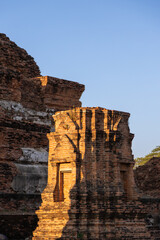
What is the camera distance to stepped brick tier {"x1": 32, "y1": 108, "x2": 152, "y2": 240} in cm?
1026

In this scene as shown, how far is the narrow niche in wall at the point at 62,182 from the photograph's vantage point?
35.7 feet

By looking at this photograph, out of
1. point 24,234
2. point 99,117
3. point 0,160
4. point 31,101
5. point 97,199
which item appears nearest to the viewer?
point 97,199

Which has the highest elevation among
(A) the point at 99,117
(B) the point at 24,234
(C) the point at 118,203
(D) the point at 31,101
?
(D) the point at 31,101

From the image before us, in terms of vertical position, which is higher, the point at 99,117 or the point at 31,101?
the point at 31,101

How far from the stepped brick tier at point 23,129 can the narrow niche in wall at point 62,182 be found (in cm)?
224

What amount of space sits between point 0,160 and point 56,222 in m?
5.18

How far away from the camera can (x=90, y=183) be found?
10617mm

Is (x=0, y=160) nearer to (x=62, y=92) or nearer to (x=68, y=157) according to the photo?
(x=68, y=157)

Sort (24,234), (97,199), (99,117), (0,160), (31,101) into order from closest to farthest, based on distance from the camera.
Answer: (97,199) → (99,117) → (24,234) → (0,160) → (31,101)

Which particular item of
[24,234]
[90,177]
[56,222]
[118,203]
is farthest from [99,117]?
[24,234]

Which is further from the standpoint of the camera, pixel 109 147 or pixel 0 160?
pixel 0 160

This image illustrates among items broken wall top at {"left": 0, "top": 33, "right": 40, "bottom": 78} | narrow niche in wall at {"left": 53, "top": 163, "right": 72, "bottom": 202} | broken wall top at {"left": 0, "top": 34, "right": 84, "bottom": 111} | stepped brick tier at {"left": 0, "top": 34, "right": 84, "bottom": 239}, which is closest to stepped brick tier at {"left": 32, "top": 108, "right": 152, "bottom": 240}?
narrow niche in wall at {"left": 53, "top": 163, "right": 72, "bottom": 202}

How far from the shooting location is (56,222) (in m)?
10.4

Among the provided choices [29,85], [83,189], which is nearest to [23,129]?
[29,85]
